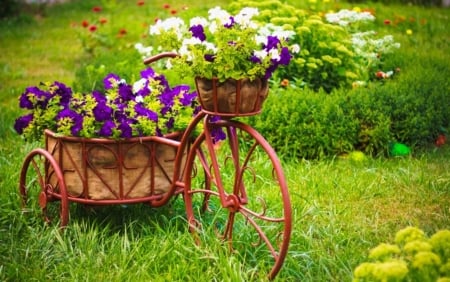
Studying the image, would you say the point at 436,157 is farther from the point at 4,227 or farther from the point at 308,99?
the point at 4,227

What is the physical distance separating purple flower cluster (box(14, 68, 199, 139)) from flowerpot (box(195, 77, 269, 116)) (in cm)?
59

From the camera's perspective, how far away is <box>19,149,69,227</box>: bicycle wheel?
3.87 meters

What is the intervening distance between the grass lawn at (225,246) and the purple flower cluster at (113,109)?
0.51 meters

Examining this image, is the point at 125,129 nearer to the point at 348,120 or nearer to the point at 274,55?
the point at 274,55

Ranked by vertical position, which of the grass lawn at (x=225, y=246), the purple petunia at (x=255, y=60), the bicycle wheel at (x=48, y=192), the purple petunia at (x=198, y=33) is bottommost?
the grass lawn at (x=225, y=246)

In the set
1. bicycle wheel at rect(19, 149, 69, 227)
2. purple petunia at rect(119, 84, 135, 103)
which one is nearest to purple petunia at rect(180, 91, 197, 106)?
purple petunia at rect(119, 84, 135, 103)

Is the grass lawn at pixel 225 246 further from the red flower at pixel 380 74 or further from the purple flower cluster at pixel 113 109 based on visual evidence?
the red flower at pixel 380 74

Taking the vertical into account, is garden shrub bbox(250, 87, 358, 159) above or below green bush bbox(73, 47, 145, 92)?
below

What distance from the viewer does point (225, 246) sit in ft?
11.8

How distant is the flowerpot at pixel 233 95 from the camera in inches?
131

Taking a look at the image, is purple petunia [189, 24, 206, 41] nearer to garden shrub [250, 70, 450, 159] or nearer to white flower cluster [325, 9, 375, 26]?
garden shrub [250, 70, 450, 159]

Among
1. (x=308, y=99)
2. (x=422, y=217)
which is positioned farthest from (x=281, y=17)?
(x=422, y=217)

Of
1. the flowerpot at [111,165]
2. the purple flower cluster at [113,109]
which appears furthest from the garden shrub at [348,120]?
the flowerpot at [111,165]

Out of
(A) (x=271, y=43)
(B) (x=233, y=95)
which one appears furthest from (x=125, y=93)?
(A) (x=271, y=43)
